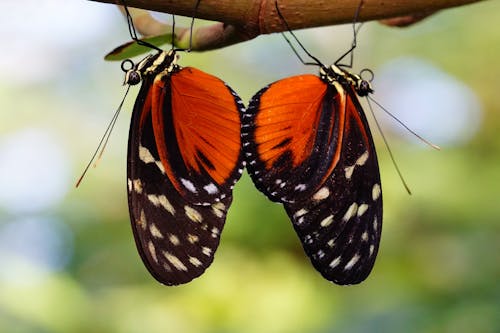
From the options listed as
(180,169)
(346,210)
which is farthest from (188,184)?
(346,210)

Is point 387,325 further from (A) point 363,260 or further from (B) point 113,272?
(B) point 113,272

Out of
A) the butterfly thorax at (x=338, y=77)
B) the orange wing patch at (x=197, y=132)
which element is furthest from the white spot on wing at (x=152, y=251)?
the butterfly thorax at (x=338, y=77)

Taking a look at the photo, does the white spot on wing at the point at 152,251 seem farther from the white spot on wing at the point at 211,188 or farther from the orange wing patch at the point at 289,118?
the orange wing patch at the point at 289,118

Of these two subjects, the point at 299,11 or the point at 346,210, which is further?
the point at 346,210

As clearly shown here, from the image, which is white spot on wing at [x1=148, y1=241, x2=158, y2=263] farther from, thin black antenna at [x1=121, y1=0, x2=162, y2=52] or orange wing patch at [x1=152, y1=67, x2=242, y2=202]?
thin black antenna at [x1=121, y1=0, x2=162, y2=52]

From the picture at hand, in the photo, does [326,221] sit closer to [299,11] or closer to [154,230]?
[154,230]

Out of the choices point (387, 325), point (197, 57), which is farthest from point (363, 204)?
point (197, 57)
